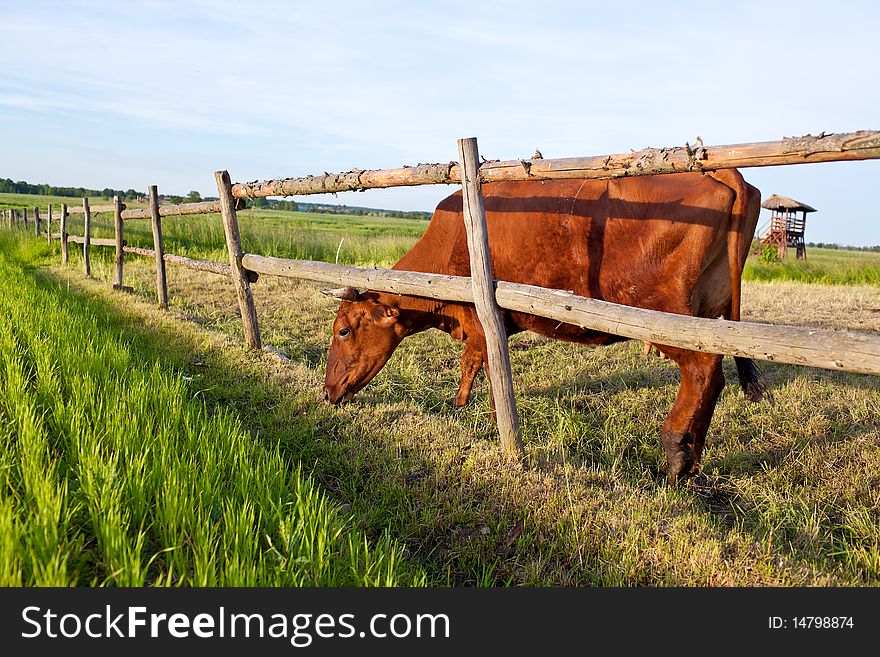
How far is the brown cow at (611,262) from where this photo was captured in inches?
142

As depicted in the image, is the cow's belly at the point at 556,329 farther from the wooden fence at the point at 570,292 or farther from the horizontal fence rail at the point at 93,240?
the horizontal fence rail at the point at 93,240

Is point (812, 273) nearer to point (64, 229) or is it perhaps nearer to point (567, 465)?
point (567, 465)

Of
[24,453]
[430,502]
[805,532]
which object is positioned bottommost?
[805,532]

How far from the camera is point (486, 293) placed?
3.45m

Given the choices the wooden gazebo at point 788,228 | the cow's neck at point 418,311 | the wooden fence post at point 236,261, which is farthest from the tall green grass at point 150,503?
the wooden gazebo at point 788,228

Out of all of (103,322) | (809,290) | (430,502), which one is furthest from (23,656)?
(809,290)

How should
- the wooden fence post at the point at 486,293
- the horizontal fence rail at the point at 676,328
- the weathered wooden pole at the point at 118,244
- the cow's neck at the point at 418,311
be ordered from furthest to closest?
the weathered wooden pole at the point at 118,244 → the cow's neck at the point at 418,311 → the wooden fence post at the point at 486,293 → the horizontal fence rail at the point at 676,328

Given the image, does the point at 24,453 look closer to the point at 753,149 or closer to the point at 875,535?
the point at 753,149

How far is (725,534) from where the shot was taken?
2773 mm

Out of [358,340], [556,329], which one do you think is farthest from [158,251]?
[556,329]

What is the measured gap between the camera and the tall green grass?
1906mm

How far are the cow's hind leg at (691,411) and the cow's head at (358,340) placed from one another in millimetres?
2231

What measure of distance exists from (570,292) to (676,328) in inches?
26.6

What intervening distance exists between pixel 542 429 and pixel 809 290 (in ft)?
35.9
